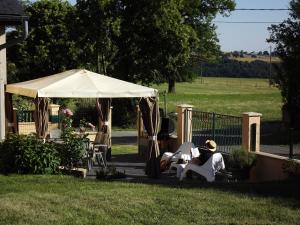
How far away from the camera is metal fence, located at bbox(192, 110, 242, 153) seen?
48.0 ft

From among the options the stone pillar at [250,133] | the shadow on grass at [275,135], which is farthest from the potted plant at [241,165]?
the shadow on grass at [275,135]

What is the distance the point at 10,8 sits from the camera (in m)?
14.1

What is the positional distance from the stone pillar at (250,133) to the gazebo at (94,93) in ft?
7.25

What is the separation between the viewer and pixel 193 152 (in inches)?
527

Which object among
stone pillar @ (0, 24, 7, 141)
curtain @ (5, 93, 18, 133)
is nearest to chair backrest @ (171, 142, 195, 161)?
stone pillar @ (0, 24, 7, 141)

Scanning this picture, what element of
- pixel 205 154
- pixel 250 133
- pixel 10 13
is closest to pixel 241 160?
pixel 205 154

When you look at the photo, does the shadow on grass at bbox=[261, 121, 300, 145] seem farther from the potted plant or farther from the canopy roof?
the canopy roof

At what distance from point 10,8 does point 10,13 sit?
300 millimetres

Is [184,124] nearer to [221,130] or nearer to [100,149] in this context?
[221,130]

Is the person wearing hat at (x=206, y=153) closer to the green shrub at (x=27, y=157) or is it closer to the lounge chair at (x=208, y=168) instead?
the lounge chair at (x=208, y=168)

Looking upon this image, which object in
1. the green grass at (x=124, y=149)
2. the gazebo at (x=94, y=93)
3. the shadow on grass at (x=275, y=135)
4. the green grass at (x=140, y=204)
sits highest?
the gazebo at (x=94, y=93)

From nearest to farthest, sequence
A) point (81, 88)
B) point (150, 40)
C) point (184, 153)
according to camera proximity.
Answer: point (81, 88) → point (184, 153) → point (150, 40)

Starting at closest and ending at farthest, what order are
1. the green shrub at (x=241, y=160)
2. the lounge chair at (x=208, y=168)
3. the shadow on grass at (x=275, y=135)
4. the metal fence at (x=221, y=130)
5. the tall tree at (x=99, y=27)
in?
the lounge chair at (x=208, y=168), the green shrub at (x=241, y=160), the metal fence at (x=221, y=130), the shadow on grass at (x=275, y=135), the tall tree at (x=99, y=27)

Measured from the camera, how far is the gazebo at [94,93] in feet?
42.0
